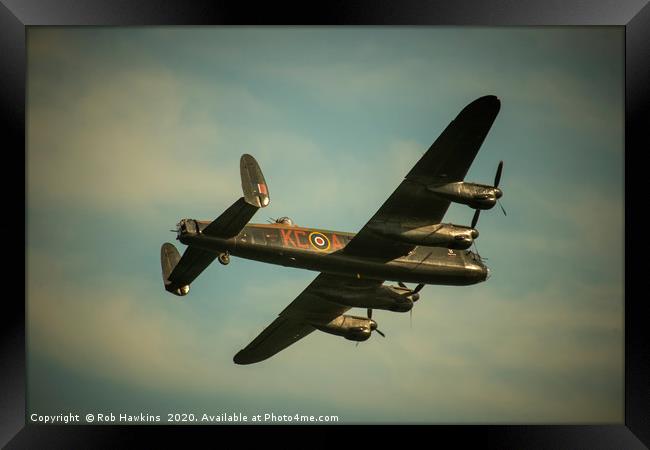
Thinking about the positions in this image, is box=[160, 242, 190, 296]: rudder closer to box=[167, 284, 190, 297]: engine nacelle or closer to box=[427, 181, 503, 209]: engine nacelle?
box=[167, 284, 190, 297]: engine nacelle

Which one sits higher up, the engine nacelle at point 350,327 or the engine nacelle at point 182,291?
the engine nacelle at point 182,291

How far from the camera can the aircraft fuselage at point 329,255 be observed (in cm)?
2162

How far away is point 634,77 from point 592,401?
245 inches

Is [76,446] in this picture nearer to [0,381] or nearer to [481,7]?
[0,381]

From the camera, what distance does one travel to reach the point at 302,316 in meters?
25.4

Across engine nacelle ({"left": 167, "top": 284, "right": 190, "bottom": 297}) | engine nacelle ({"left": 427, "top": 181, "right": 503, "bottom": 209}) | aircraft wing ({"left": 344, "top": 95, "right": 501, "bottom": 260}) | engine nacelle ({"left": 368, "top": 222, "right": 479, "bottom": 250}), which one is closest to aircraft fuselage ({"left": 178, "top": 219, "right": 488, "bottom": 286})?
aircraft wing ({"left": 344, "top": 95, "right": 501, "bottom": 260})

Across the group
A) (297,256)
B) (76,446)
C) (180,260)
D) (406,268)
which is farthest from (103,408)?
(406,268)

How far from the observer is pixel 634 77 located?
2078 centimetres

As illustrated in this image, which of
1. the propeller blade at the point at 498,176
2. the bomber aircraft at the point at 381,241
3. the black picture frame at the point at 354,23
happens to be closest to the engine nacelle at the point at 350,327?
the bomber aircraft at the point at 381,241

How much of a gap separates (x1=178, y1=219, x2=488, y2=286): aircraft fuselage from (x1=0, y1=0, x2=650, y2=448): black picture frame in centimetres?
346

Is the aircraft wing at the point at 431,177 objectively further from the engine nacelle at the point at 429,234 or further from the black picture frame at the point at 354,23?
the black picture frame at the point at 354,23

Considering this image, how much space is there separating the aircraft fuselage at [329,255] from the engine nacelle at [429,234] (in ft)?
3.03

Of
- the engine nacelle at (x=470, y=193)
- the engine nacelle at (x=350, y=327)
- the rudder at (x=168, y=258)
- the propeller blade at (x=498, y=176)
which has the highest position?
the propeller blade at (x=498, y=176)

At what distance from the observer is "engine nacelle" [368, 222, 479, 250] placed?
22.3m
